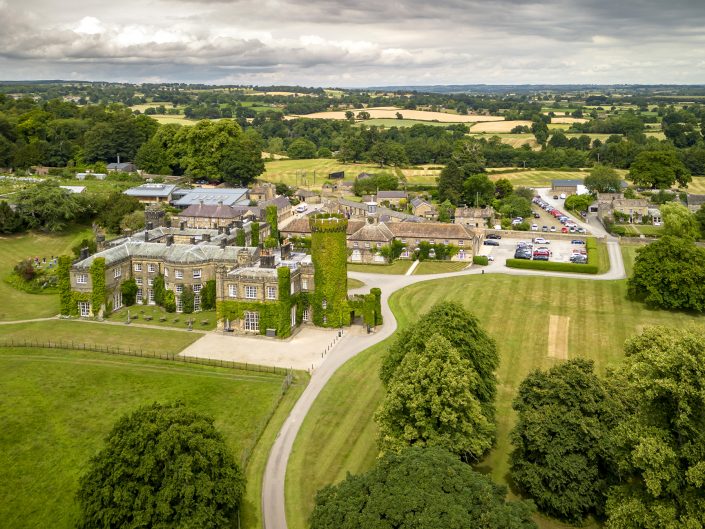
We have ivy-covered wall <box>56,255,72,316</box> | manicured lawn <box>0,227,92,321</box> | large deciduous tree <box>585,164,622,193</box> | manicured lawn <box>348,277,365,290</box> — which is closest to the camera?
ivy-covered wall <box>56,255,72,316</box>

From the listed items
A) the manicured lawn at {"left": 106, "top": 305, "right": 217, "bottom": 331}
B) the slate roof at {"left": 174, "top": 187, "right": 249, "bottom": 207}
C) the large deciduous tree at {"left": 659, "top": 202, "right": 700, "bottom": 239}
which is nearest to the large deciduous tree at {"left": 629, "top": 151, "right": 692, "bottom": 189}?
the large deciduous tree at {"left": 659, "top": 202, "right": 700, "bottom": 239}

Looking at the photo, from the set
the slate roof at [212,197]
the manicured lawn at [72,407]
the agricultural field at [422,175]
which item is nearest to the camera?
the manicured lawn at [72,407]

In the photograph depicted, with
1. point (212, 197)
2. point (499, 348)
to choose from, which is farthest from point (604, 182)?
point (499, 348)

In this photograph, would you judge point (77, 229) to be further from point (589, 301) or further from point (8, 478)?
point (589, 301)

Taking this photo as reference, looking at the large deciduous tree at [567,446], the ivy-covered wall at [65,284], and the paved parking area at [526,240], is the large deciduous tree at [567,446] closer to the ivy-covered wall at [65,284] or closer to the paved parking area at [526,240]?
the ivy-covered wall at [65,284]

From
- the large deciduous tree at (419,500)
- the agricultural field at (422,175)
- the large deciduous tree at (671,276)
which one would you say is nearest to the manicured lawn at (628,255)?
the large deciduous tree at (671,276)

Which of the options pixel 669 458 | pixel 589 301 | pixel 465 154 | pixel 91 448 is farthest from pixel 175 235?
pixel 465 154

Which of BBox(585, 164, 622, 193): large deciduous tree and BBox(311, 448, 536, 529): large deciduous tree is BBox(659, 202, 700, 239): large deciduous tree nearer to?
BBox(585, 164, 622, 193): large deciduous tree
